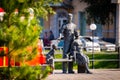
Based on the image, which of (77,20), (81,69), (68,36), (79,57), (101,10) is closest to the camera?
(79,57)

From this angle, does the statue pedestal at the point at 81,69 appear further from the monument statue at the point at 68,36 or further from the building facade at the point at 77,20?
the building facade at the point at 77,20

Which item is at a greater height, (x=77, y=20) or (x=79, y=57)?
(x=77, y=20)

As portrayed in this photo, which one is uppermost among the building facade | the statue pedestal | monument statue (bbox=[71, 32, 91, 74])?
the building facade

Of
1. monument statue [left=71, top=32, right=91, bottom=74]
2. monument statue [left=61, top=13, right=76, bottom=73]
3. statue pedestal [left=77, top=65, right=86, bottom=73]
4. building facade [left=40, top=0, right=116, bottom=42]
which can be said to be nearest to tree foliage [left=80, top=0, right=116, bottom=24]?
building facade [left=40, top=0, right=116, bottom=42]

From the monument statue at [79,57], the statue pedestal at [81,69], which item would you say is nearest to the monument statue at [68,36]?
the monument statue at [79,57]

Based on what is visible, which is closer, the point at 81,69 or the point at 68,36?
the point at 81,69

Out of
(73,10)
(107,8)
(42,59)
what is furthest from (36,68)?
(73,10)

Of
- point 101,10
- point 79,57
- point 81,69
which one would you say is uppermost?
point 101,10

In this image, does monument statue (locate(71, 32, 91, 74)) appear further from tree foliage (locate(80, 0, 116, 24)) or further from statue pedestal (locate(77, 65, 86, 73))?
tree foliage (locate(80, 0, 116, 24))

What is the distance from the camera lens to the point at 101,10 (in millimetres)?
44156

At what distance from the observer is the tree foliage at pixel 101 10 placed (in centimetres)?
4394

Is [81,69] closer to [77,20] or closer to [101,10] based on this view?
[101,10]

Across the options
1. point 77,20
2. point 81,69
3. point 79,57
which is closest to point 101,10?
point 77,20

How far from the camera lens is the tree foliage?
43.9m
